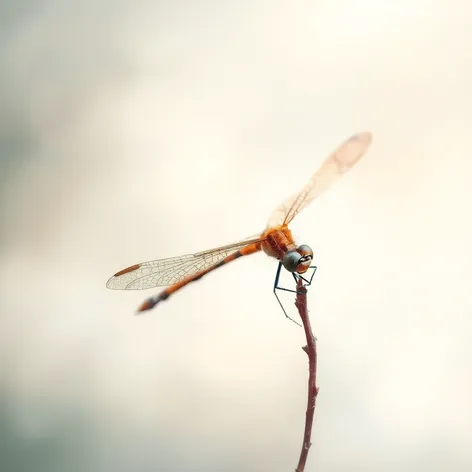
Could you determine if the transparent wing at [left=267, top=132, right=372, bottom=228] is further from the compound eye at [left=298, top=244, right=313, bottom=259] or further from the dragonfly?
the compound eye at [left=298, top=244, right=313, bottom=259]

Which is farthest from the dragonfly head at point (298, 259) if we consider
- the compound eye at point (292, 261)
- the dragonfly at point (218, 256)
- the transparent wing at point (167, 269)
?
the transparent wing at point (167, 269)

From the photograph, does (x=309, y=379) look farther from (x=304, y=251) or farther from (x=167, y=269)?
(x=167, y=269)

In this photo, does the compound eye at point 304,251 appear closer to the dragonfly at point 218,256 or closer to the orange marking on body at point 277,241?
the orange marking on body at point 277,241

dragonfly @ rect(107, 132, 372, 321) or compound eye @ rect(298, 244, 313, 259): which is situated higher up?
dragonfly @ rect(107, 132, 372, 321)

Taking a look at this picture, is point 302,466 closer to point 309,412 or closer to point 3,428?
point 309,412

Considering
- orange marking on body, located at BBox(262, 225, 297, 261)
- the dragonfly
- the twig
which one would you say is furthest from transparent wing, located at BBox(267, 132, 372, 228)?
the twig
